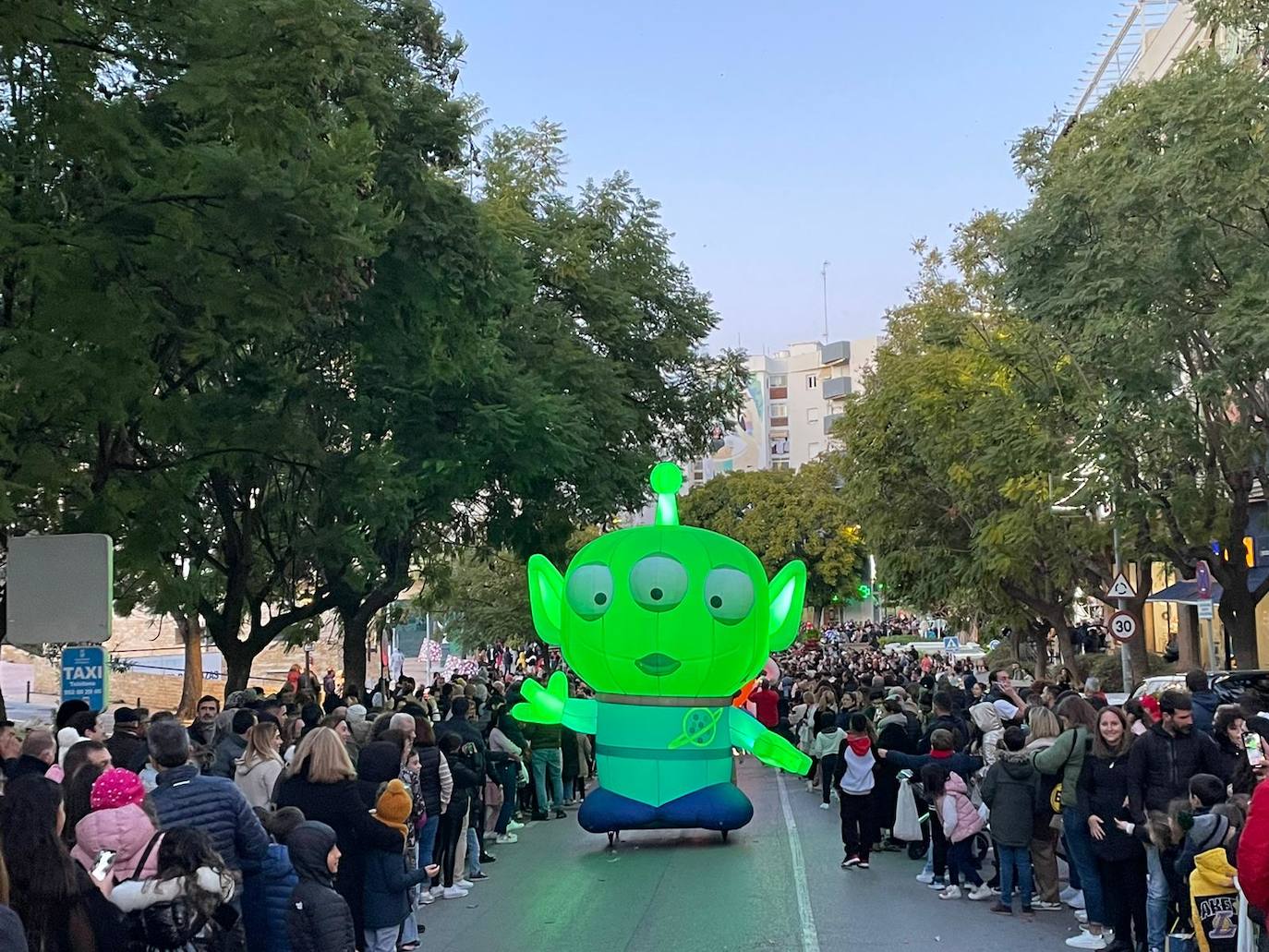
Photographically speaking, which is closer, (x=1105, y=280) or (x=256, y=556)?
(x=1105, y=280)

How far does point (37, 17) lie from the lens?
11719mm

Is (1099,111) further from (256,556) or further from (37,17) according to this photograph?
(37,17)

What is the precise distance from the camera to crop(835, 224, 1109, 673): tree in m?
30.9

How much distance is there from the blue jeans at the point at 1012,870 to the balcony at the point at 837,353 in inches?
4942

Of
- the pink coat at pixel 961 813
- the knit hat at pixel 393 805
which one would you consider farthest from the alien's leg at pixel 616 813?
the knit hat at pixel 393 805

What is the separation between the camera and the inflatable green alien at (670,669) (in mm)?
16109

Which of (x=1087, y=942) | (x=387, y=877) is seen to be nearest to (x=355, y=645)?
(x=1087, y=942)

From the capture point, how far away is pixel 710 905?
1259cm

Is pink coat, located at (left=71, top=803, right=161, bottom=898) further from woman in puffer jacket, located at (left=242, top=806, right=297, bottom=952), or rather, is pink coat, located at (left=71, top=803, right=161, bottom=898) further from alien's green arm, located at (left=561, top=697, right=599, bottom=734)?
alien's green arm, located at (left=561, top=697, right=599, bottom=734)

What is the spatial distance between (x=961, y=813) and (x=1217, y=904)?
4561 millimetres

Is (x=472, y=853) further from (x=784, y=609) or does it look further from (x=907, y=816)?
(x=784, y=609)

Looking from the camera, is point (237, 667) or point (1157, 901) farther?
point (237, 667)

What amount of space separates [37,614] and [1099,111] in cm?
1930

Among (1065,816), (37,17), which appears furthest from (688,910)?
(37,17)
